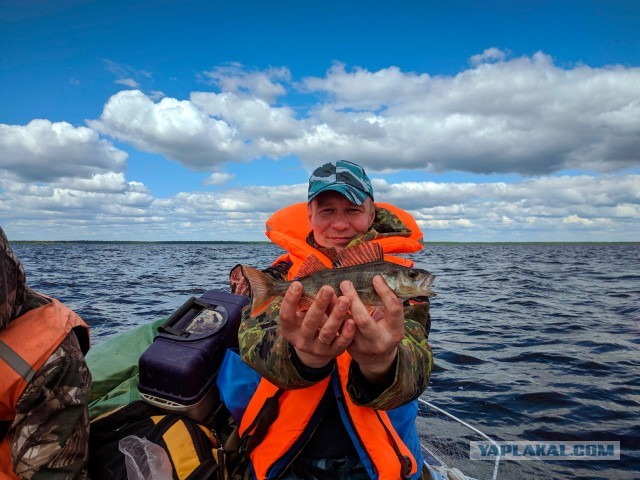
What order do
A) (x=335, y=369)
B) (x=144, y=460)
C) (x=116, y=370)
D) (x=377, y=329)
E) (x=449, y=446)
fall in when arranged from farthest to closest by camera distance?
(x=449, y=446) → (x=116, y=370) → (x=335, y=369) → (x=144, y=460) → (x=377, y=329)

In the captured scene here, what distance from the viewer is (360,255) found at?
3.66m

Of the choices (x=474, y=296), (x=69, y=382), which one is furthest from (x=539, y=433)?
(x=474, y=296)

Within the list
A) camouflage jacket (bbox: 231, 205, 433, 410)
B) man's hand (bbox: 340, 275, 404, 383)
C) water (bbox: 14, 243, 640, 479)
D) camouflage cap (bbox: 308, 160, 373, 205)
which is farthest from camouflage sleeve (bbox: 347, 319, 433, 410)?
water (bbox: 14, 243, 640, 479)

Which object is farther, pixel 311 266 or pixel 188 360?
pixel 188 360

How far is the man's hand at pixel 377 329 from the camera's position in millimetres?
2666

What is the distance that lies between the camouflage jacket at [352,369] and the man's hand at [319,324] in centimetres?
32

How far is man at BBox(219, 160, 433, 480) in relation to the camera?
110 inches

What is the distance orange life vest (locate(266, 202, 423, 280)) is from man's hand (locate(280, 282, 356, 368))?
4.58 feet

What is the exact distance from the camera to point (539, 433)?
762 cm

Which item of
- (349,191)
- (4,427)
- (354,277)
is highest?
(349,191)

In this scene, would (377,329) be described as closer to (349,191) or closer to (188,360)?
A: (349,191)

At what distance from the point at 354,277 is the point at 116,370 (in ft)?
12.7

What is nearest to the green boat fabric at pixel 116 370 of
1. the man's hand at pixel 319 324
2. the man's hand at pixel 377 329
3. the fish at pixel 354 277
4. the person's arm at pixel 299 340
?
the person's arm at pixel 299 340

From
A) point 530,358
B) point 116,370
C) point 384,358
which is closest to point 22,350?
point 116,370
